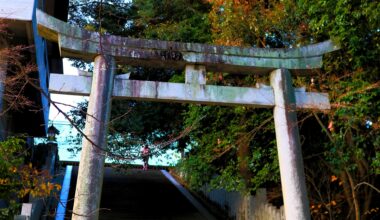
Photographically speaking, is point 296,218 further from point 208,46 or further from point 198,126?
point 198,126

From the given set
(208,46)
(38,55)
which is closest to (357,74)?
(208,46)

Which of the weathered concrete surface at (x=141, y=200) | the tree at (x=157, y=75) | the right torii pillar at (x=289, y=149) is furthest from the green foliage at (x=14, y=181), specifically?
the tree at (x=157, y=75)

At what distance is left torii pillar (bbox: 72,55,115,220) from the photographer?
20.3ft

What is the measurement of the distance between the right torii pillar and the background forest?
21.9 inches

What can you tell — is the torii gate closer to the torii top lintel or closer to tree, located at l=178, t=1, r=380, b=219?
the torii top lintel

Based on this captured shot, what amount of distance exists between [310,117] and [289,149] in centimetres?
365

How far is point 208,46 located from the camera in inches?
298

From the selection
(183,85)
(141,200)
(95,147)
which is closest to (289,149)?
(183,85)

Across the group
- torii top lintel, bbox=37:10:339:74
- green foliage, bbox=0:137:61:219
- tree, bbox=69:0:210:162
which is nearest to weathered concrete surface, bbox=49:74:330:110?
torii top lintel, bbox=37:10:339:74

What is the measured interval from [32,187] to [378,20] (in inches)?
280

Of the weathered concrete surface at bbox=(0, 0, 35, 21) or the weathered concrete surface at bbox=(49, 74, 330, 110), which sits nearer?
the weathered concrete surface at bbox=(49, 74, 330, 110)

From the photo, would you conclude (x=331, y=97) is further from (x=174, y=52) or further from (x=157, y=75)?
(x=157, y=75)

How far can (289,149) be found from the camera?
7.13 m

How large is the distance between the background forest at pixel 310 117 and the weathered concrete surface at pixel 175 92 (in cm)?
52
